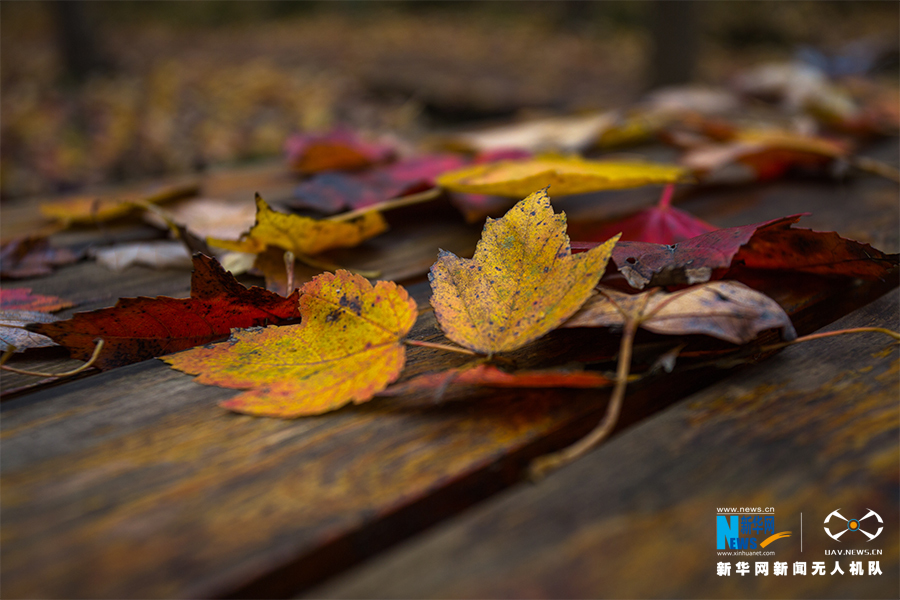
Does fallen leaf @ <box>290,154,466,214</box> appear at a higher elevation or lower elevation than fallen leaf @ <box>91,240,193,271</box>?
higher

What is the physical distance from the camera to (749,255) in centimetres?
62

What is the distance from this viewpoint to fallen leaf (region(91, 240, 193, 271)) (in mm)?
811

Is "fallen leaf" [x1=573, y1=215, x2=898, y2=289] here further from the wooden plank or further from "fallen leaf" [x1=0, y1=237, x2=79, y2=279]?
"fallen leaf" [x1=0, y1=237, x2=79, y2=279]

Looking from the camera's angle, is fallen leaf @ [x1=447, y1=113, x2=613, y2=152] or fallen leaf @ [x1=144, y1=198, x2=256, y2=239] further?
fallen leaf @ [x1=447, y1=113, x2=613, y2=152]

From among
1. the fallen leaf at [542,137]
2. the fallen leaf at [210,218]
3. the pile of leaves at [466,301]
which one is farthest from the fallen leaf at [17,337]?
the fallen leaf at [542,137]

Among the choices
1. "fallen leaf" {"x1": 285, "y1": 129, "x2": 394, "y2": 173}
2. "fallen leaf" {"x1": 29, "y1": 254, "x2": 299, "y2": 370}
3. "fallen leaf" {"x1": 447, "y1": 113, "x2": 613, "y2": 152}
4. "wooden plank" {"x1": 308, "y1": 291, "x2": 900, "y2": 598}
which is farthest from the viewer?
"fallen leaf" {"x1": 447, "y1": 113, "x2": 613, "y2": 152}

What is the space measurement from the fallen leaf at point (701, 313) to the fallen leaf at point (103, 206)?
2.45 ft

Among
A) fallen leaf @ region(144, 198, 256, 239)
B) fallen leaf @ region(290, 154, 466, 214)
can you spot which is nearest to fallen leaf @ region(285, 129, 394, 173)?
fallen leaf @ region(290, 154, 466, 214)

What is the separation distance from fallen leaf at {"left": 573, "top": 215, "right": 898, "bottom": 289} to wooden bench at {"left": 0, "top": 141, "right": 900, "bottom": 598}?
78 mm

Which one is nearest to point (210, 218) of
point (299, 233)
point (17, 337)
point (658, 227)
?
point (299, 233)

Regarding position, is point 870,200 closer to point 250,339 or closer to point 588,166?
point 588,166

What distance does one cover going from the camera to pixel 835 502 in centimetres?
36

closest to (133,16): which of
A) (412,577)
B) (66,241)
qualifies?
(66,241)

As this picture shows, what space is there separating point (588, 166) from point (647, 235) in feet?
0.41
